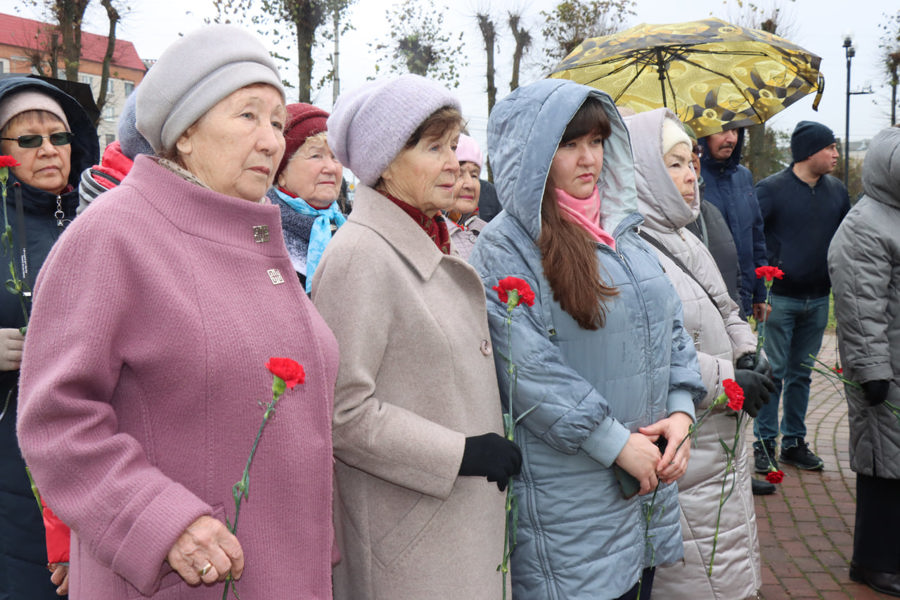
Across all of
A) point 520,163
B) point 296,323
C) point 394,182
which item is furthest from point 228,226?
point 520,163

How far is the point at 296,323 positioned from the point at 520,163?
39.1 inches

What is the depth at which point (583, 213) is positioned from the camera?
258cm

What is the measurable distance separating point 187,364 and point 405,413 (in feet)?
2.05

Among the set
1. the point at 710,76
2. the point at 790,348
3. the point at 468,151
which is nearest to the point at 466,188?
the point at 468,151

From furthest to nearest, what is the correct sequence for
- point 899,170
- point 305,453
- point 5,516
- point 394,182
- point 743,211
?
point 743,211 → point 899,170 → point 5,516 → point 394,182 → point 305,453

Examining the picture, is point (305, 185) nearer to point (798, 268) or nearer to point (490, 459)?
point (490, 459)

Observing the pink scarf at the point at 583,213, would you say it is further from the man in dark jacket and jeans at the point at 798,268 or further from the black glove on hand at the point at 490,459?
the man in dark jacket and jeans at the point at 798,268

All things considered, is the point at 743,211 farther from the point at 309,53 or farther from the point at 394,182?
the point at 309,53

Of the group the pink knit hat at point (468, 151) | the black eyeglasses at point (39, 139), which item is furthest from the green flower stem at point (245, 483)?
the pink knit hat at point (468, 151)

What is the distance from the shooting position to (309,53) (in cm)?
2130

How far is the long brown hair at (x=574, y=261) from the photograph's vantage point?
2318 mm

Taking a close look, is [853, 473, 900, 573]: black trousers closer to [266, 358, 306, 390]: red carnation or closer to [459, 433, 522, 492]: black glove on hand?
[459, 433, 522, 492]: black glove on hand

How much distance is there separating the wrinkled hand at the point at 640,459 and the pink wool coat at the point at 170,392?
89cm

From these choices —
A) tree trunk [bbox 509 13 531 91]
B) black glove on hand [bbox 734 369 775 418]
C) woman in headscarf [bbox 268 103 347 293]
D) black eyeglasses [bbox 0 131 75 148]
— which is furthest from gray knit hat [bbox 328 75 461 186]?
tree trunk [bbox 509 13 531 91]
